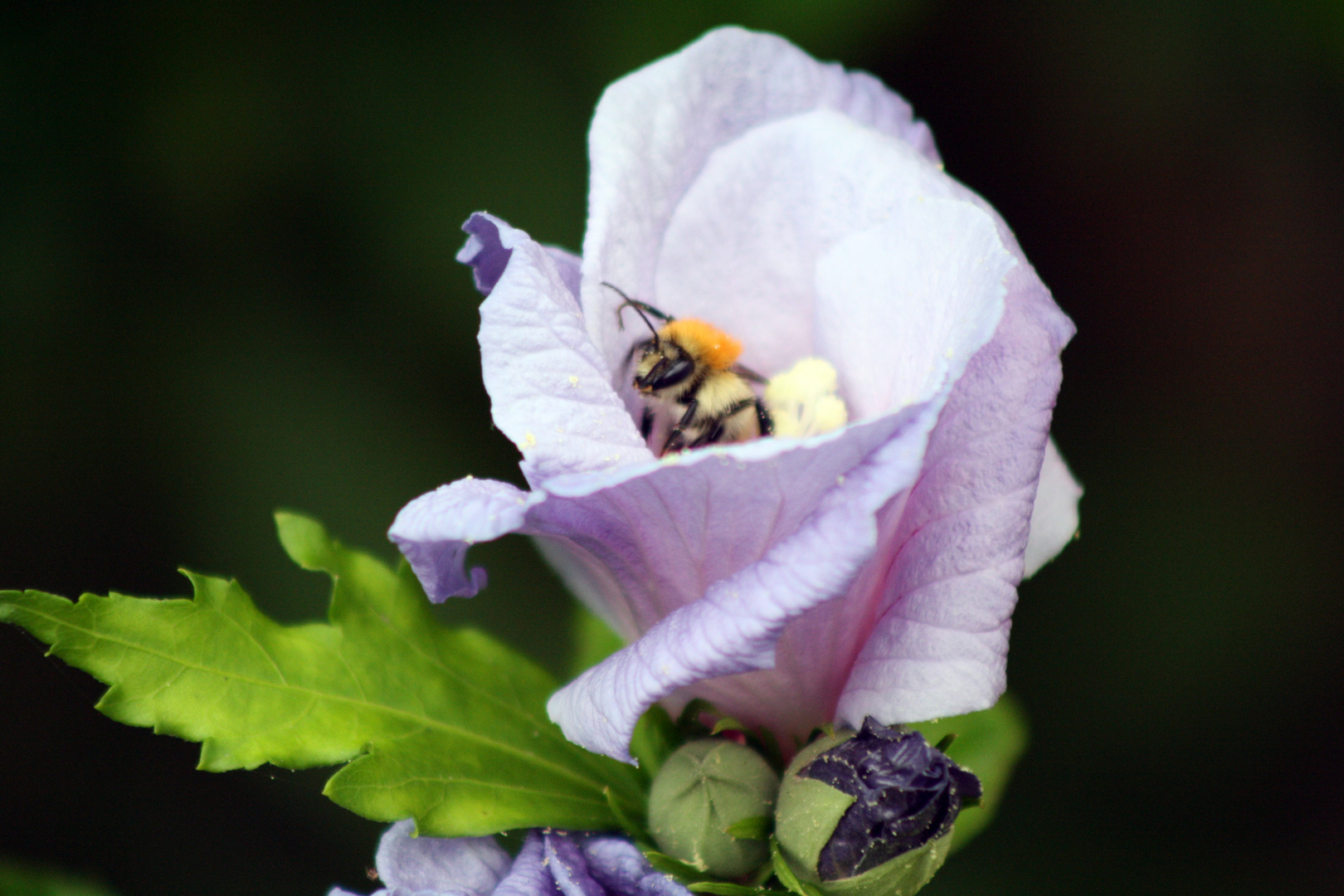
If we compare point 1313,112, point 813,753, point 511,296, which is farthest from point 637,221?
point 1313,112

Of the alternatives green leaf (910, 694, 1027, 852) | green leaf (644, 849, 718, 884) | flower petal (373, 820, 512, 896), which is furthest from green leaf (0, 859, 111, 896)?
green leaf (910, 694, 1027, 852)

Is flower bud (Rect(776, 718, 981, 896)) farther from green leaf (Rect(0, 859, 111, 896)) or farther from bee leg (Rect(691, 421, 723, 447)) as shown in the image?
green leaf (Rect(0, 859, 111, 896))

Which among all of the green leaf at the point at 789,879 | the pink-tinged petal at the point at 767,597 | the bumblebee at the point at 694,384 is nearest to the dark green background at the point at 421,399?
the bumblebee at the point at 694,384

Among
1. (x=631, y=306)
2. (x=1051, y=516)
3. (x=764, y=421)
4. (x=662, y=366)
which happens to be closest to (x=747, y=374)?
(x=764, y=421)

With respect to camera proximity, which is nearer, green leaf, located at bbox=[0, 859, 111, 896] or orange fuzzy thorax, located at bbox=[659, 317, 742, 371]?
orange fuzzy thorax, located at bbox=[659, 317, 742, 371]

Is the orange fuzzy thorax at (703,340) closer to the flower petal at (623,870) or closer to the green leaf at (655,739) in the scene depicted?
the green leaf at (655,739)

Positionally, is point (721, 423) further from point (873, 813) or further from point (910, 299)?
point (873, 813)

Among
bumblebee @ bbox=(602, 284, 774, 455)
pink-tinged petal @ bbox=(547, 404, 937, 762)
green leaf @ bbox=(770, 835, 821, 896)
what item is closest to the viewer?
pink-tinged petal @ bbox=(547, 404, 937, 762)
